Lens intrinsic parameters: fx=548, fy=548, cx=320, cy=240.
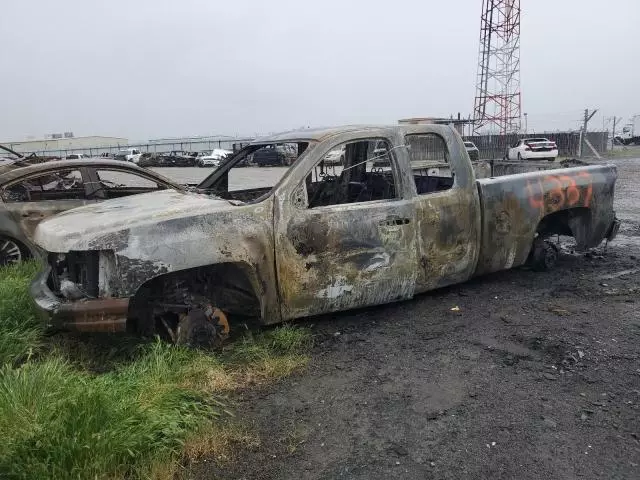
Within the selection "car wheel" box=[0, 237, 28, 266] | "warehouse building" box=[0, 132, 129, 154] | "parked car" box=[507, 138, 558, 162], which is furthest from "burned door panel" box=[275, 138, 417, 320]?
"warehouse building" box=[0, 132, 129, 154]

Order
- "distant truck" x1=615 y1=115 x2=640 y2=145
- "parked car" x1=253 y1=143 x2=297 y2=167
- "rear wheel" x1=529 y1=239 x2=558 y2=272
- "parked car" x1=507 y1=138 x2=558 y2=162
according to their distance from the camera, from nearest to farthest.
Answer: "parked car" x1=253 y1=143 x2=297 y2=167 → "rear wheel" x1=529 y1=239 x2=558 y2=272 → "parked car" x1=507 y1=138 x2=558 y2=162 → "distant truck" x1=615 y1=115 x2=640 y2=145

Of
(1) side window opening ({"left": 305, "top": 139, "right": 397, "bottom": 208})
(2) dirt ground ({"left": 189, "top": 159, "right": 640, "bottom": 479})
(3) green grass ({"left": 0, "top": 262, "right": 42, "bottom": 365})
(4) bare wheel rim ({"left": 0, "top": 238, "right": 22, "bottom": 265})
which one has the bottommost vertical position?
(2) dirt ground ({"left": 189, "top": 159, "right": 640, "bottom": 479})

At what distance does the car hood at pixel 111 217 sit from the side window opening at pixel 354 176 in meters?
1.05

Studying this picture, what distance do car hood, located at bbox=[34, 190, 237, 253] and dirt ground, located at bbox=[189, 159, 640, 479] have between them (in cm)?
131

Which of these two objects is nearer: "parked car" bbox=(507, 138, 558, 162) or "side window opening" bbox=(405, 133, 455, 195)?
"side window opening" bbox=(405, 133, 455, 195)

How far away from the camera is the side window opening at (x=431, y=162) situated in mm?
5012

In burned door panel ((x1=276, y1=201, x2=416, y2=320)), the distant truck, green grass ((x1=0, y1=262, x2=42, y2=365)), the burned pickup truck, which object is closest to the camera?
the burned pickup truck

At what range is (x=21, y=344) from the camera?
12.8 feet

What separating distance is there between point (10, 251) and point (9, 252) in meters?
0.02

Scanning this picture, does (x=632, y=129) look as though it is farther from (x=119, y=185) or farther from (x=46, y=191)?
(x=46, y=191)

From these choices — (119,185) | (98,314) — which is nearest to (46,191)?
(119,185)

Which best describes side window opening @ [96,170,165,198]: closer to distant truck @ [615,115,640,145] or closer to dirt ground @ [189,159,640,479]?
dirt ground @ [189,159,640,479]

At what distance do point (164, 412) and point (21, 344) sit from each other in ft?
5.19

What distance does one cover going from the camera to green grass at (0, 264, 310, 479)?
97.7 inches
